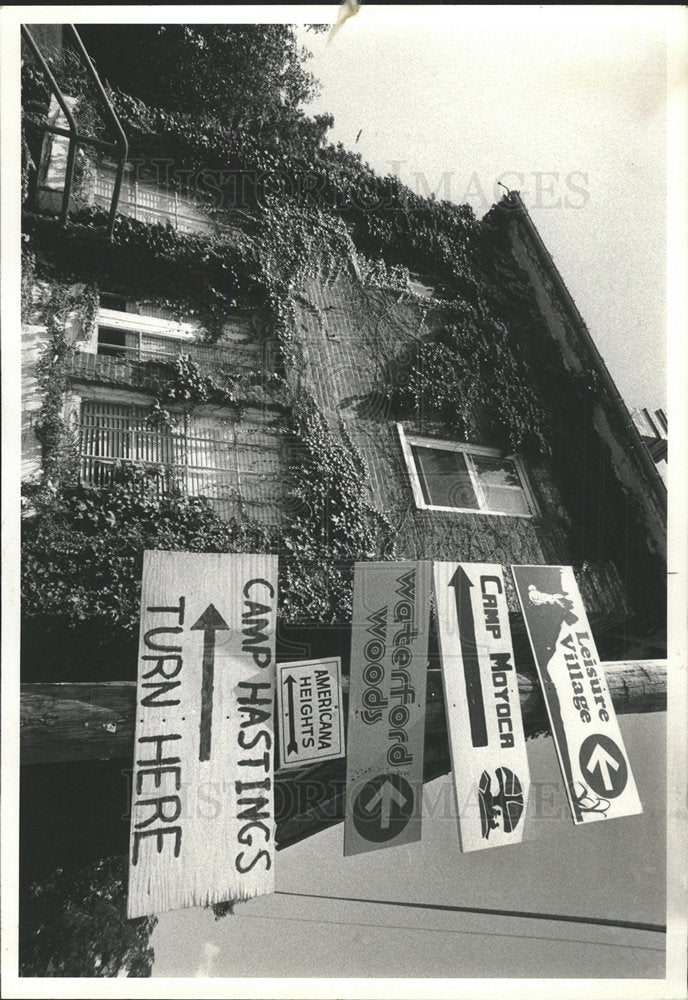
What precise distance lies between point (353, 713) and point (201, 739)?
0.90 metres

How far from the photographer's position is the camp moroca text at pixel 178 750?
3311 mm

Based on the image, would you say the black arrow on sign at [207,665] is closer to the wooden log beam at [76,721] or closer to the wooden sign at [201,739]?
the wooden sign at [201,739]

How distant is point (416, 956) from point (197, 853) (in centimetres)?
141

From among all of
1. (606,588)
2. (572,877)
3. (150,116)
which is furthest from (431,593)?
(150,116)

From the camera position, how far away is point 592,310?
4.86 meters

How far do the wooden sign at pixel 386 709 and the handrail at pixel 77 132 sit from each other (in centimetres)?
294

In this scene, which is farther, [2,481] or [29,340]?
[29,340]

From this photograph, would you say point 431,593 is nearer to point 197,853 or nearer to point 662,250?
point 197,853

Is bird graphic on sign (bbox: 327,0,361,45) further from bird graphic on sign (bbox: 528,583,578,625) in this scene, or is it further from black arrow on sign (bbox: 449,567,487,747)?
bird graphic on sign (bbox: 528,583,578,625)

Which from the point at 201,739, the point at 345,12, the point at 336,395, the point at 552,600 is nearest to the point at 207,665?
the point at 201,739

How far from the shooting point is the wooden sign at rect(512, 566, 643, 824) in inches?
151

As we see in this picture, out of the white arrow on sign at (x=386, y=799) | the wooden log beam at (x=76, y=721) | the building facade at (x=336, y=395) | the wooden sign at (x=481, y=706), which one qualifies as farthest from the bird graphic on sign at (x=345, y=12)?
the white arrow on sign at (x=386, y=799)

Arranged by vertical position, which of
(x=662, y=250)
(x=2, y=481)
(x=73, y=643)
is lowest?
(x=73, y=643)

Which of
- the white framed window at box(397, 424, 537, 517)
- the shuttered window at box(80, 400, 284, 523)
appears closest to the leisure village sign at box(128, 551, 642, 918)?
the shuttered window at box(80, 400, 284, 523)
